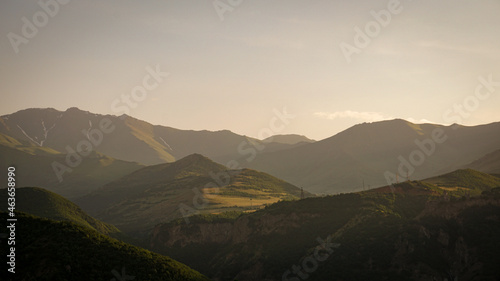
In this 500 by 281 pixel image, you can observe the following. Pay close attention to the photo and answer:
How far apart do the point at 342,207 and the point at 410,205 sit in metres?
21.2

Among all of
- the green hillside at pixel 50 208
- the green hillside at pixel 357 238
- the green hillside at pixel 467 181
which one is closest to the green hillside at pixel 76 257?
the green hillside at pixel 357 238

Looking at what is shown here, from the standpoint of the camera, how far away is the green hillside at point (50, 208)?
16838 cm

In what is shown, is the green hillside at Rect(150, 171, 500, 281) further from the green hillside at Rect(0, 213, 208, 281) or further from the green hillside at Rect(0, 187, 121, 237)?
the green hillside at Rect(0, 213, 208, 281)

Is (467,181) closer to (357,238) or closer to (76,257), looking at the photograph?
(357,238)

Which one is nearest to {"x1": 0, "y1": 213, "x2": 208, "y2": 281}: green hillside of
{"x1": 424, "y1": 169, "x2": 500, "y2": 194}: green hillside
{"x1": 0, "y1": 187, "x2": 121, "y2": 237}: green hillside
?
{"x1": 0, "y1": 187, "x2": 121, "y2": 237}: green hillside

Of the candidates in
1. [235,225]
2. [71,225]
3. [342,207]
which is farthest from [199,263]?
[71,225]

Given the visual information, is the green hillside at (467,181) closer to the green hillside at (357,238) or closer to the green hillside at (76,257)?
the green hillside at (357,238)

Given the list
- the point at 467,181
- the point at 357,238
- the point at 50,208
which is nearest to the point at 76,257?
the point at 357,238

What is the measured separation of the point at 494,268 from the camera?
89438 millimetres

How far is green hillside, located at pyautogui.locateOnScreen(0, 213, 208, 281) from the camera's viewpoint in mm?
73625

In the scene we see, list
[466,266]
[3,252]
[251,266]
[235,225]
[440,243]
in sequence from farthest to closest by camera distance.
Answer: [235,225]
[251,266]
[440,243]
[466,266]
[3,252]

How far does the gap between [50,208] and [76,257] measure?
109 m

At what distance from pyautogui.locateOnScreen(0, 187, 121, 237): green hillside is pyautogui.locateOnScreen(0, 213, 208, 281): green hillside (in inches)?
3248

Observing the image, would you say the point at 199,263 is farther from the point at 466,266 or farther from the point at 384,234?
the point at 466,266
